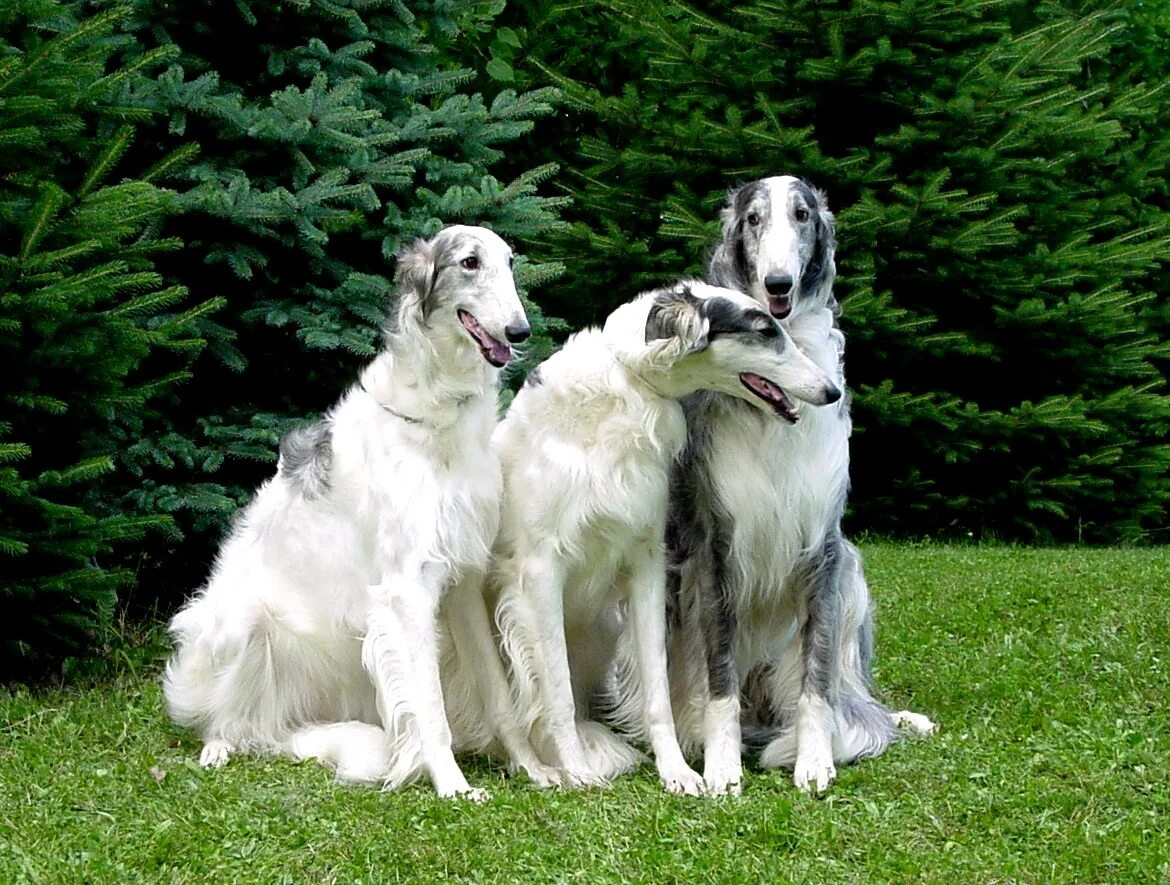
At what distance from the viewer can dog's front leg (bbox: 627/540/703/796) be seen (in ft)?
15.2

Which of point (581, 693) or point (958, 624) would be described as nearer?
point (581, 693)

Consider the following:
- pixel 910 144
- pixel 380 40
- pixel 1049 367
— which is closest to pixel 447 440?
pixel 380 40

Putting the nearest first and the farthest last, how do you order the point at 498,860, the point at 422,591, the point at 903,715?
the point at 498,860 → the point at 422,591 → the point at 903,715

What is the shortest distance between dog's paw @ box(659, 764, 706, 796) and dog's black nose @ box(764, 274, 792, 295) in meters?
1.57

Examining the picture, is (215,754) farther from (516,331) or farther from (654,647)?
(516,331)

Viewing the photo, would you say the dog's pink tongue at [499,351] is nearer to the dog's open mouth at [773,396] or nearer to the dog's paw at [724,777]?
the dog's open mouth at [773,396]

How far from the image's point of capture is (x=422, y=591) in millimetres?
4543

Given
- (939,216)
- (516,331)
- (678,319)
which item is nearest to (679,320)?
(678,319)

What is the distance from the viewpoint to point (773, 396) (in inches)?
178

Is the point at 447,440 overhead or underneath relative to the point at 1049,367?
overhead

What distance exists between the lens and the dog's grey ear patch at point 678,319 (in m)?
4.48

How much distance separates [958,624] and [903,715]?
1727mm

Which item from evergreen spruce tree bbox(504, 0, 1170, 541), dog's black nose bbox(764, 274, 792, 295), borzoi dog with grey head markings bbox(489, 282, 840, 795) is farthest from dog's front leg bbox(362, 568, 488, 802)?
evergreen spruce tree bbox(504, 0, 1170, 541)

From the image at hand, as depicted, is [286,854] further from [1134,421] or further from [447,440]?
[1134,421]
